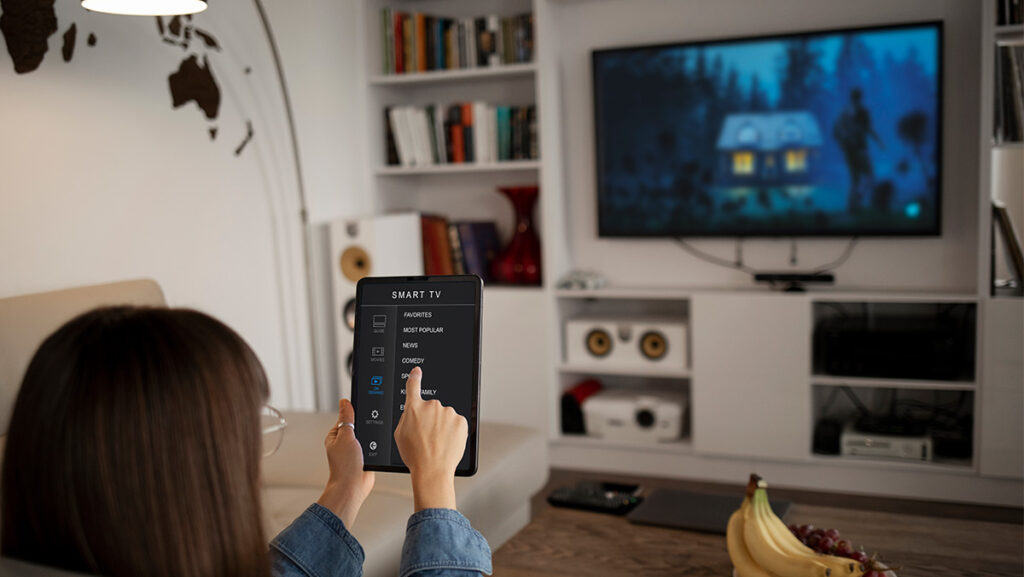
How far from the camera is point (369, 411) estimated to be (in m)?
1.22

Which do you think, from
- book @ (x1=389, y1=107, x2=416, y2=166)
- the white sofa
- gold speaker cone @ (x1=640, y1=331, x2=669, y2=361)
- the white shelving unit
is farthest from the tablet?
book @ (x1=389, y1=107, x2=416, y2=166)

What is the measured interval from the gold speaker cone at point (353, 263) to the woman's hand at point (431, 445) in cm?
248

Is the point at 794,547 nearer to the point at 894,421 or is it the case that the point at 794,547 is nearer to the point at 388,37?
the point at 894,421

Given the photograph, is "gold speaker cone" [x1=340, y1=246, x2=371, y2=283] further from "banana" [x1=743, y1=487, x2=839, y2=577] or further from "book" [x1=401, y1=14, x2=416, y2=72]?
"banana" [x1=743, y1=487, x2=839, y2=577]

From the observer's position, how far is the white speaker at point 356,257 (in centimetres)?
349

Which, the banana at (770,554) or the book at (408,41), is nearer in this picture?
the banana at (770,554)

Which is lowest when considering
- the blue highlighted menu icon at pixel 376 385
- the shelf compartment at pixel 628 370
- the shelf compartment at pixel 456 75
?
the shelf compartment at pixel 628 370

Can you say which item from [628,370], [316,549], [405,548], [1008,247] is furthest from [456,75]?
[405,548]

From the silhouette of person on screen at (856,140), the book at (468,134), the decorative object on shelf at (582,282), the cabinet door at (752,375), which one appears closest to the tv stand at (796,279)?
the cabinet door at (752,375)

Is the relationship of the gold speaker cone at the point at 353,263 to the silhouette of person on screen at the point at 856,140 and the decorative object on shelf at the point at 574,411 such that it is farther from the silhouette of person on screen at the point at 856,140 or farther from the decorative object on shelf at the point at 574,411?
the silhouette of person on screen at the point at 856,140

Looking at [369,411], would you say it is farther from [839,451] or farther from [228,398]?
[839,451]

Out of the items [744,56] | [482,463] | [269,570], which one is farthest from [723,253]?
[269,570]

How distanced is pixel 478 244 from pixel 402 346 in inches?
106

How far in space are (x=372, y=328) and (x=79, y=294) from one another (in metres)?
1.42
